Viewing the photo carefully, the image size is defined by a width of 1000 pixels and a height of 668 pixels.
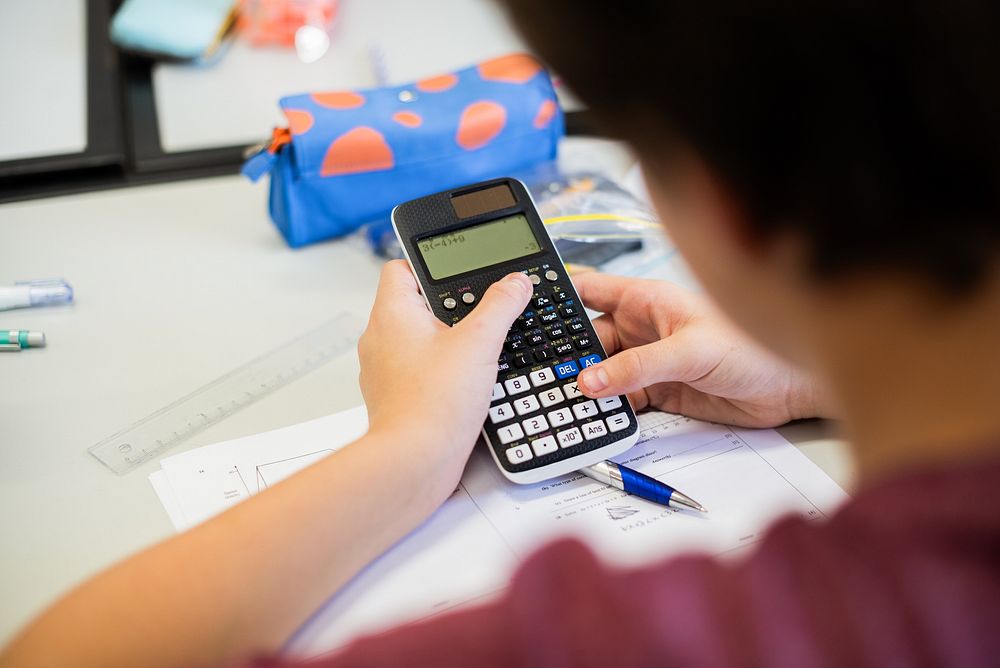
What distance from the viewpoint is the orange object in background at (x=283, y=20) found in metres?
1.15

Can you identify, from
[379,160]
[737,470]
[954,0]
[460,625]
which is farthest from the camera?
[379,160]

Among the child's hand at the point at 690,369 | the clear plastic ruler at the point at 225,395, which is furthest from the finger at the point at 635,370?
the clear plastic ruler at the point at 225,395

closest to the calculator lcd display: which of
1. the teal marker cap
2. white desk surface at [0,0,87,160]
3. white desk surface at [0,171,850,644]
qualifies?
white desk surface at [0,171,850,644]

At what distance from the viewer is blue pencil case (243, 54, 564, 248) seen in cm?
84

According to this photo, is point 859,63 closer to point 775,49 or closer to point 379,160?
point 775,49

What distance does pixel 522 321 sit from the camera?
26.6 inches

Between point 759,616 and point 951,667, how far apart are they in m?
0.06

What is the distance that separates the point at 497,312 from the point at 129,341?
0.31 metres

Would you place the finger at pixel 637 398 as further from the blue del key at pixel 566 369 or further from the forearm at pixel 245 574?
the forearm at pixel 245 574

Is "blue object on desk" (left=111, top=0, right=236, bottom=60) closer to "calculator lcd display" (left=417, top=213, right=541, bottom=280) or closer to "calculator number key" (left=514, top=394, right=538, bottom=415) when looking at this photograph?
"calculator lcd display" (left=417, top=213, right=541, bottom=280)

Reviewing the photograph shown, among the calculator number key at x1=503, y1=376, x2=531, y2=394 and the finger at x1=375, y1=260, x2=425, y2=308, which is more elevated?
the finger at x1=375, y1=260, x2=425, y2=308

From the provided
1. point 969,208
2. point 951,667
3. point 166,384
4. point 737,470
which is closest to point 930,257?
point 969,208

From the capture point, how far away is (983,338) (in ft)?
1.12

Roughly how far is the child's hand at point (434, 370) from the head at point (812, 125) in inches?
9.8
